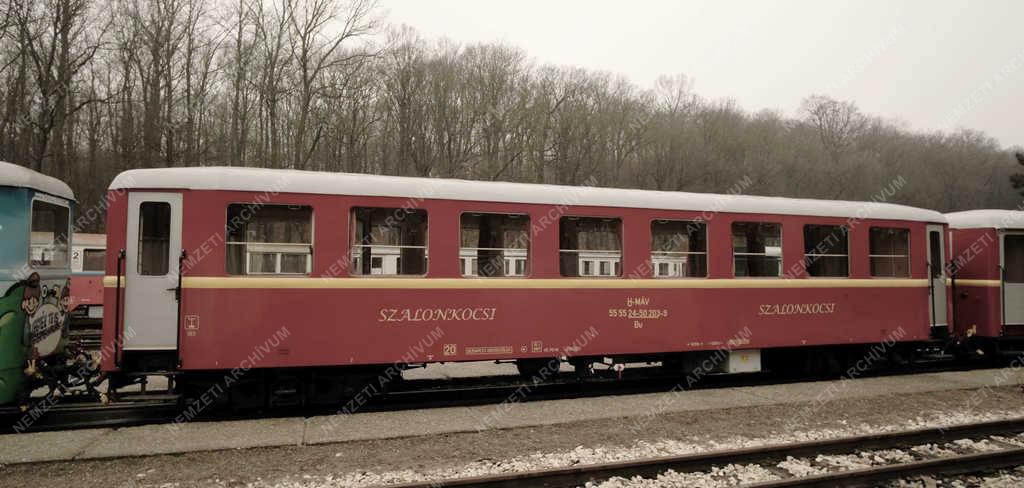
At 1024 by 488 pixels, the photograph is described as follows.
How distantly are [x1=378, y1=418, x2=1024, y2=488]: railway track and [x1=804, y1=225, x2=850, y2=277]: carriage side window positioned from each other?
3.78 m

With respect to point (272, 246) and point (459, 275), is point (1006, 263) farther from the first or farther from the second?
point (272, 246)

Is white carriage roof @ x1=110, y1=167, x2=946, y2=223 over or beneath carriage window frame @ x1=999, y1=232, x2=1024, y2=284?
over

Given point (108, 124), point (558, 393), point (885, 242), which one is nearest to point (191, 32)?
point (108, 124)

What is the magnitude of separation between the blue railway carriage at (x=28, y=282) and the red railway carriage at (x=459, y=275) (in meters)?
1.23

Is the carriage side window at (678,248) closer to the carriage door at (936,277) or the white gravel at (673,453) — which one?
the white gravel at (673,453)

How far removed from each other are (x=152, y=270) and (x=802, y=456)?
8337 mm

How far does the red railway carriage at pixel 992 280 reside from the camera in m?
12.6

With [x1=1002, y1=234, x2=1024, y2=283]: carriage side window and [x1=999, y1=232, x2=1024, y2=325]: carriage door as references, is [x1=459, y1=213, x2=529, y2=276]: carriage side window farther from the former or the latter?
[x1=1002, y1=234, x2=1024, y2=283]: carriage side window

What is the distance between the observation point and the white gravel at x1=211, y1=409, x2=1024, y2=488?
6098mm

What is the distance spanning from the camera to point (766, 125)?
51688 mm

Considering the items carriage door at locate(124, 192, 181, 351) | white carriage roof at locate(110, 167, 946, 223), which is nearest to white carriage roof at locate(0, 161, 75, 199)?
white carriage roof at locate(110, 167, 946, 223)

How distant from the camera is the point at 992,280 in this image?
12.6 meters

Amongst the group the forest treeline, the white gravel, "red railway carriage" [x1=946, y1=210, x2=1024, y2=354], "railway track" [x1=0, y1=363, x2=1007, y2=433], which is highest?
the forest treeline

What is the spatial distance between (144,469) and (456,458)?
3316mm
